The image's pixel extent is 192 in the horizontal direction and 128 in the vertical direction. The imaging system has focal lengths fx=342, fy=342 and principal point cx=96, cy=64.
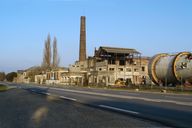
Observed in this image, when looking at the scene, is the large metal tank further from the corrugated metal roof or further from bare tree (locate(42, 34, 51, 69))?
bare tree (locate(42, 34, 51, 69))

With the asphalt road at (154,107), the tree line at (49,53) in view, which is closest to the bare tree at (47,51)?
the tree line at (49,53)

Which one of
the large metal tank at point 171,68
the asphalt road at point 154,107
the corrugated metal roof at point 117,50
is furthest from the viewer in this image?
the corrugated metal roof at point 117,50

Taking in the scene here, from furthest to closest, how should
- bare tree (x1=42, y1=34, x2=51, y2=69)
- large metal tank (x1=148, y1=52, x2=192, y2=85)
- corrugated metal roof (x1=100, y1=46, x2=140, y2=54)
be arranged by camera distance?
bare tree (x1=42, y1=34, x2=51, y2=69), corrugated metal roof (x1=100, y1=46, x2=140, y2=54), large metal tank (x1=148, y1=52, x2=192, y2=85)

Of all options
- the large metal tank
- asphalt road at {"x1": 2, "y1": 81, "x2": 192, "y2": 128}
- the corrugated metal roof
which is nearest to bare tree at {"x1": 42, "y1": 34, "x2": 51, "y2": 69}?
the corrugated metal roof

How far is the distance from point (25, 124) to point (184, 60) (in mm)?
37438

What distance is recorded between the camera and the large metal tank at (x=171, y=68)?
1747 inches

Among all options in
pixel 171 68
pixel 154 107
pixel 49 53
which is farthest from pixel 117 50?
pixel 154 107

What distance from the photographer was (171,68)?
46438 mm

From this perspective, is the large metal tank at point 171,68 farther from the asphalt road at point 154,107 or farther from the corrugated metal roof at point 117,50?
the corrugated metal roof at point 117,50

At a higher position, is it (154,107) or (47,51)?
(47,51)

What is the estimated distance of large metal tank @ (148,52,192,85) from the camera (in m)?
44.4

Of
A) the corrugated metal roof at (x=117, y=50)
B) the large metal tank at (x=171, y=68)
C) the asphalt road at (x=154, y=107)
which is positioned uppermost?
the corrugated metal roof at (x=117, y=50)

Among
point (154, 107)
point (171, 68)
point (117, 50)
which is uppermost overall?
point (117, 50)

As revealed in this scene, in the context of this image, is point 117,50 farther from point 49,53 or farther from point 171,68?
point 171,68
